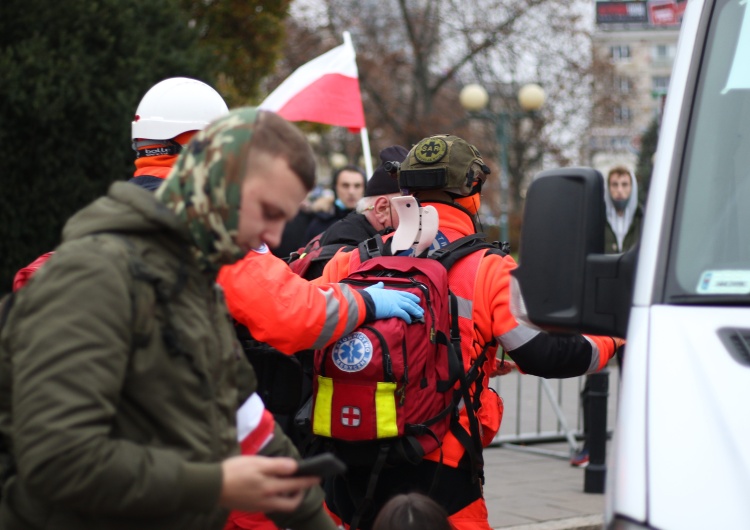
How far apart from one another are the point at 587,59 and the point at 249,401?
3509 centimetres

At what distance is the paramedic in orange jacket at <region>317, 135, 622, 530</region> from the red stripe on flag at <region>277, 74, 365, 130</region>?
4937 millimetres

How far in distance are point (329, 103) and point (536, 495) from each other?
3.31m

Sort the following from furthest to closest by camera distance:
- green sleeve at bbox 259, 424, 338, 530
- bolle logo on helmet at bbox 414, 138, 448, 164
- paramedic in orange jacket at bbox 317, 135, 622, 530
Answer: bolle logo on helmet at bbox 414, 138, 448, 164
paramedic in orange jacket at bbox 317, 135, 622, 530
green sleeve at bbox 259, 424, 338, 530

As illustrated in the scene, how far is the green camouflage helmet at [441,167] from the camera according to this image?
385 centimetres

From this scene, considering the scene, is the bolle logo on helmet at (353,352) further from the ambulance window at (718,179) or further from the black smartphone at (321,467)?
the black smartphone at (321,467)

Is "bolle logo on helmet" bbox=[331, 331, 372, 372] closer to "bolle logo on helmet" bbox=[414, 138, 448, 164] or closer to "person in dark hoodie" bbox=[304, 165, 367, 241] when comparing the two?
"bolle logo on helmet" bbox=[414, 138, 448, 164]

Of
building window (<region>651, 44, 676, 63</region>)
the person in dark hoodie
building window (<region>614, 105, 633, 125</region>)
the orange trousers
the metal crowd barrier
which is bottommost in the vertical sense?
the metal crowd barrier

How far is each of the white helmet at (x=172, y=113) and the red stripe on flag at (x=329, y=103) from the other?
15.9ft

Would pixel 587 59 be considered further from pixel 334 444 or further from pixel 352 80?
pixel 334 444

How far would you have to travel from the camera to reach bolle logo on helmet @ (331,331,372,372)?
3443 millimetres

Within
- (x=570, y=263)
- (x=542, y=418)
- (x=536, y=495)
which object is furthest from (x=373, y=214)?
(x=542, y=418)

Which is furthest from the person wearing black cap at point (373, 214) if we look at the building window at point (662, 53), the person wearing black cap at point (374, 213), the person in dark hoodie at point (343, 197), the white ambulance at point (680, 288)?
the building window at point (662, 53)

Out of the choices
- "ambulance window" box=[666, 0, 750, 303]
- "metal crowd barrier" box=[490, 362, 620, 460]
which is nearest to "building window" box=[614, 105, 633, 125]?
"metal crowd barrier" box=[490, 362, 620, 460]

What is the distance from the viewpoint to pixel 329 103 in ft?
28.9
